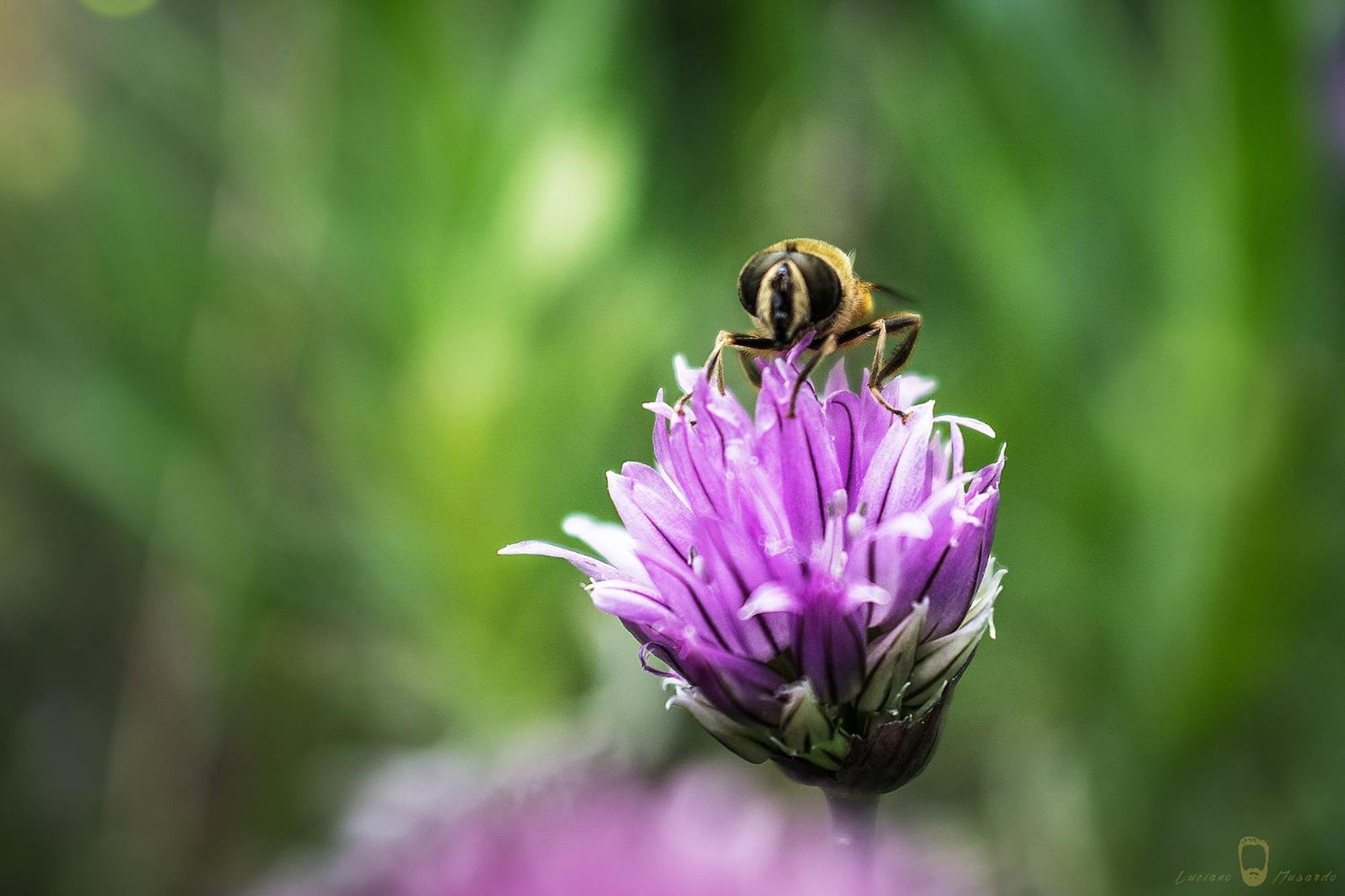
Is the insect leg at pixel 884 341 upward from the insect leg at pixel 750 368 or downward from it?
downward

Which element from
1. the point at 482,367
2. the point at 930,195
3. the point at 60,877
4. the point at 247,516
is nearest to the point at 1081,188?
the point at 930,195

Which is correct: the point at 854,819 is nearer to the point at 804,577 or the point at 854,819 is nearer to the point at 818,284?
the point at 804,577

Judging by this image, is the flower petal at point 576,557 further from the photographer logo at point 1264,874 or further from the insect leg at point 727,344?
the photographer logo at point 1264,874

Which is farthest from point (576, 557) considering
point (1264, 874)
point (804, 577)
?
point (1264, 874)

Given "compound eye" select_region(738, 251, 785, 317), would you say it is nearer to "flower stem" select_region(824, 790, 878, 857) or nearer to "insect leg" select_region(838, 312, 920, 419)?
"insect leg" select_region(838, 312, 920, 419)

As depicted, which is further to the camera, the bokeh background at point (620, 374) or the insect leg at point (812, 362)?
the bokeh background at point (620, 374)

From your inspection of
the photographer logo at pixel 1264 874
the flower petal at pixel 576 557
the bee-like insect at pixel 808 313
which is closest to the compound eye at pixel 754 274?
the bee-like insect at pixel 808 313

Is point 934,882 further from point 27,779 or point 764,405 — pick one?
point 27,779
